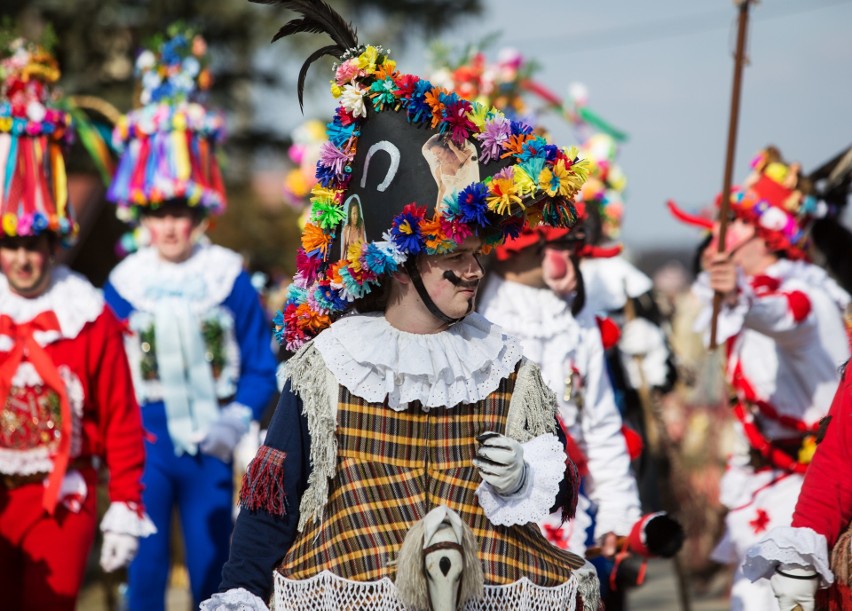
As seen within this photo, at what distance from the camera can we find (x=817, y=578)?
3.59 m

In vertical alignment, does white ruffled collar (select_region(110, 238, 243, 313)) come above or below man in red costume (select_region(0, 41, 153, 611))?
above

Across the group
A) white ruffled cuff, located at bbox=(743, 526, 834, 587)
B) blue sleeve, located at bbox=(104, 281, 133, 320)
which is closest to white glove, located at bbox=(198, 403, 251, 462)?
blue sleeve, located at bbox=(104, 281, 133, 320)

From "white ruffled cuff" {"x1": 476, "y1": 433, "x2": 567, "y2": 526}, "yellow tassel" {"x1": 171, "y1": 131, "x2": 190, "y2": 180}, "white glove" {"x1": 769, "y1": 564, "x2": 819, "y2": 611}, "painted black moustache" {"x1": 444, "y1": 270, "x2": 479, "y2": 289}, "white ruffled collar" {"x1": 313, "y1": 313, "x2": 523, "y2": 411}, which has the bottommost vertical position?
"white glove" {"x1": 769, "y1": 564, "x2": 819, "y2": 611}

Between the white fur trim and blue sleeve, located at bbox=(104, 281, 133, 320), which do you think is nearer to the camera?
the white fur trim

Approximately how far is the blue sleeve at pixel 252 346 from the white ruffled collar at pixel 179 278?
0.07m

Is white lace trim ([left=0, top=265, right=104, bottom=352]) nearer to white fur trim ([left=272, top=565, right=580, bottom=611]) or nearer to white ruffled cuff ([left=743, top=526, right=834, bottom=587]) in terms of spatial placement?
white fur trim ([left=272, top=565, right=580, bottom=611])

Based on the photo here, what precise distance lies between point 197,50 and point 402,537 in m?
4.87

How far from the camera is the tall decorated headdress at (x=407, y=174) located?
3.29 metres

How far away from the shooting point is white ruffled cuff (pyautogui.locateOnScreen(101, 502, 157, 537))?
17.1ft

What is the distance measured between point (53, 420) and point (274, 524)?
232cm

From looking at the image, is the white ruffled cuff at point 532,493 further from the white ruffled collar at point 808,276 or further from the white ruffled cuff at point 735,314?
the white ruffled collar at point 808,276

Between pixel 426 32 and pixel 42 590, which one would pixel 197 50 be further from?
pixel 426 32

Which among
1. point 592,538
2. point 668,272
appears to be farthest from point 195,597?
point 668,272

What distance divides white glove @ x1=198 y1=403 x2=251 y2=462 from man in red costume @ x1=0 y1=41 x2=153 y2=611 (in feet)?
2.37
